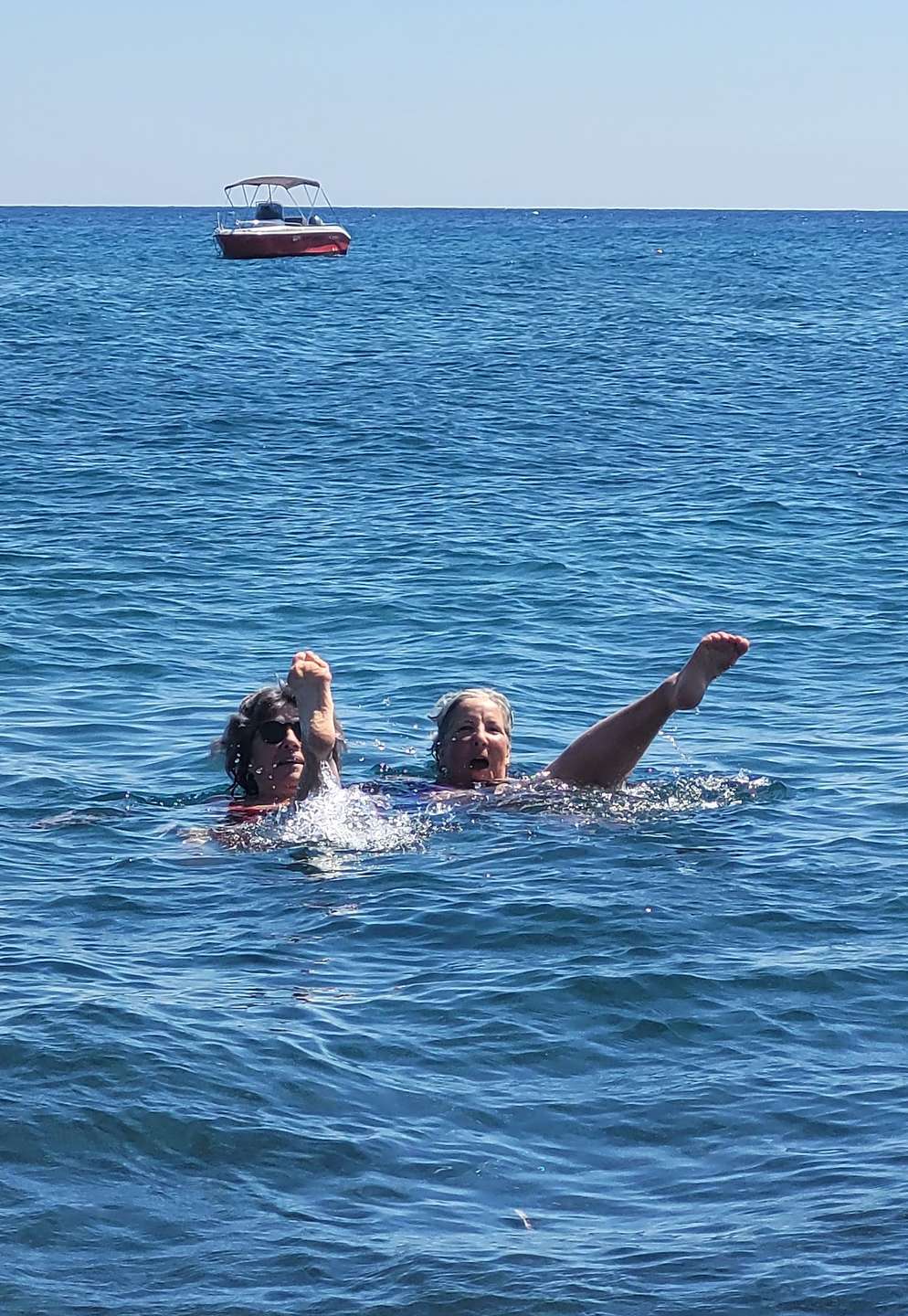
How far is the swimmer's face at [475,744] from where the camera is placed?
10.4m

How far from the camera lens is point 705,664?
9203 millimetres

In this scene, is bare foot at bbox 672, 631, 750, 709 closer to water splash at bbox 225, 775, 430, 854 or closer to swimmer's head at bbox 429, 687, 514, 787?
swimmer's head at bbox 429, 687, 514, 787

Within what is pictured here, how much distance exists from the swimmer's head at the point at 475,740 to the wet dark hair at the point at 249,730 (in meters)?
0.71

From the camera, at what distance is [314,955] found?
27.0ft

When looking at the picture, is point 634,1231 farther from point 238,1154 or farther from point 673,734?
point 673,734

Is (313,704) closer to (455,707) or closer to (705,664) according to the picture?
(455,707)

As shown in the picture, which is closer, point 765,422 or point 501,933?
point 501,933

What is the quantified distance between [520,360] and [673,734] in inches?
1096

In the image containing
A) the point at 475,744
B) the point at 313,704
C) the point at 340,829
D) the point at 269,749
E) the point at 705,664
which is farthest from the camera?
the point at 475,744

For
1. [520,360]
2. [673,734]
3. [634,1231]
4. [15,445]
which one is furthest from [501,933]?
[520,360]

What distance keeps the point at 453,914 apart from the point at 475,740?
1788mm

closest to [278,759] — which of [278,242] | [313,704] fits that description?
[313,704]

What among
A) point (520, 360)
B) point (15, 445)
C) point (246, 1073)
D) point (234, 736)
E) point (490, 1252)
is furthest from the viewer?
point (520, 360)

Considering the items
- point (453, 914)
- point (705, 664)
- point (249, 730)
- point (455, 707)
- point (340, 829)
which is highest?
point (705, 664)
